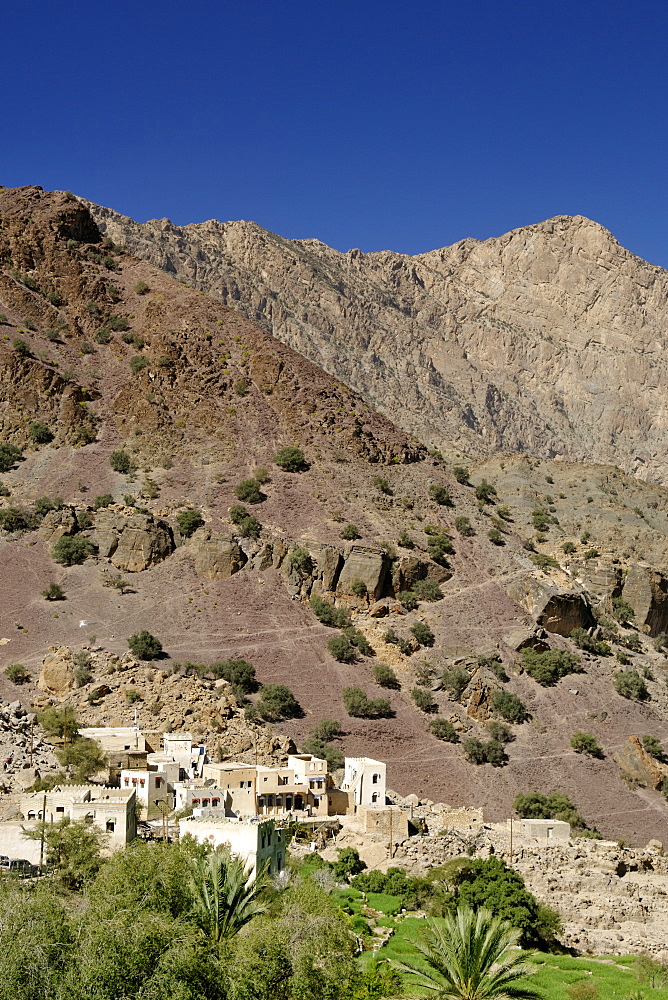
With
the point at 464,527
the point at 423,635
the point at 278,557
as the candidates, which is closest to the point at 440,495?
the point at 464,527

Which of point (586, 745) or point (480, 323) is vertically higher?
point (480, 323)

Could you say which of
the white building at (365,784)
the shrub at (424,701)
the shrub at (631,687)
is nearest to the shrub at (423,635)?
the shrub at (424,701)

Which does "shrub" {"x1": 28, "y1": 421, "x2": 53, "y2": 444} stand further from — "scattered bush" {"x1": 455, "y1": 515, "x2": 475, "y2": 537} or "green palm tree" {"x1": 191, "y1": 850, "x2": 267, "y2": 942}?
"green palm tree" {"x1": 191, "y1": 850, "x2": 267, "y2": 942}

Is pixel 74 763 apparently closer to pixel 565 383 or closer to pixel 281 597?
pixel 281 597

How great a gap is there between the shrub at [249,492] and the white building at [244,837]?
4640 cm

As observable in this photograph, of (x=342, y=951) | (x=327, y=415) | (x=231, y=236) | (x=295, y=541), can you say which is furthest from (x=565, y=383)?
(x=342, y=951)

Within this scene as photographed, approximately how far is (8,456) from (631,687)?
1686 inches

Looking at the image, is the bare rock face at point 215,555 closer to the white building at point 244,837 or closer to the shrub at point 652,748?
the shrub at point 652,748

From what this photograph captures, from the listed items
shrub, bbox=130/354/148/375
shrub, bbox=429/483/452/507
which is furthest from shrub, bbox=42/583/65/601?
shrub, bbox=429/483/452/507

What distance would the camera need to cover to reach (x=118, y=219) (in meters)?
158

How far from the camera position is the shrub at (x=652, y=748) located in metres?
66.1

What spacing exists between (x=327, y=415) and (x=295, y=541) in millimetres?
17845

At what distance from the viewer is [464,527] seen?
86.6m

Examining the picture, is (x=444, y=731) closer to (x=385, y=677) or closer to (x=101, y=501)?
(x=385, y=677)
